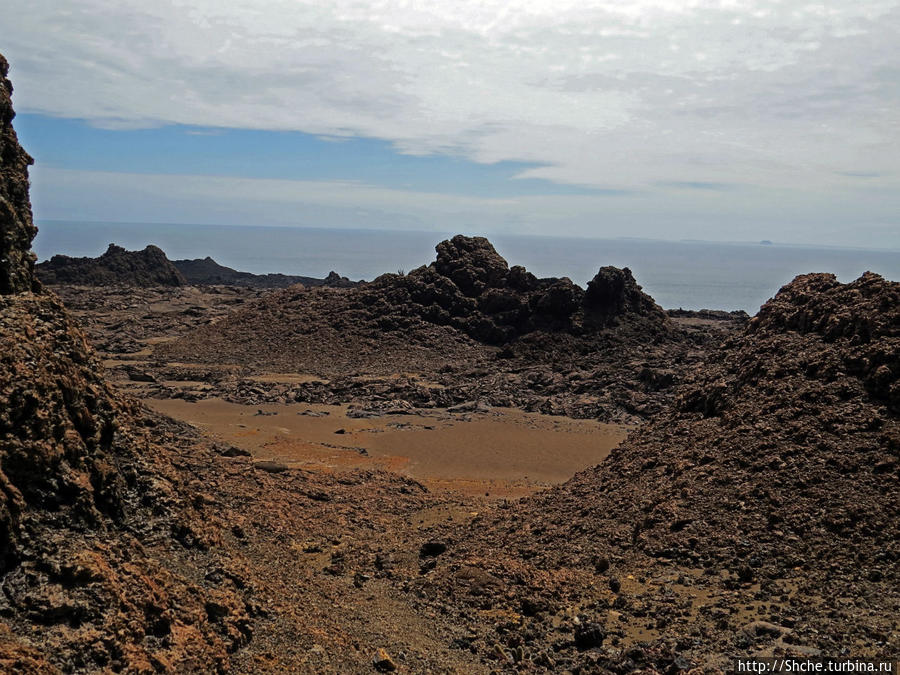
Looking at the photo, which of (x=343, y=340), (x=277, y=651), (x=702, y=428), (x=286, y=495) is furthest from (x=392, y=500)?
(x=343, y=340)

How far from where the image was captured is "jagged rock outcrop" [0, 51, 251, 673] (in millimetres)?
5551

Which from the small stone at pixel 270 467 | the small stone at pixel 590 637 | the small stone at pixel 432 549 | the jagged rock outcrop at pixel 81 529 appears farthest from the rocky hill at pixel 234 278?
the small stone at pixel 590 637

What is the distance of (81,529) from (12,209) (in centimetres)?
422

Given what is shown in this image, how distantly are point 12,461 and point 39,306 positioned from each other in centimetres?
235

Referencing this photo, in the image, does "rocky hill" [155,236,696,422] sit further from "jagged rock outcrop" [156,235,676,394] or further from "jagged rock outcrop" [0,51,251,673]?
"jagged rock outcrop" [0,51,251,673]

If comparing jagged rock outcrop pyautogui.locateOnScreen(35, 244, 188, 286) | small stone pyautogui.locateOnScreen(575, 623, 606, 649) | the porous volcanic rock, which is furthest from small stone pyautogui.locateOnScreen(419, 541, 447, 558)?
jagged rock outcrop pyautogui.locateOnScreen(35, 244, 188, 286)

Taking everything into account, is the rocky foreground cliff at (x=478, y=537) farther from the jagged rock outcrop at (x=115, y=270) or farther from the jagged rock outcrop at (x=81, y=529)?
the jagged rock outcrop at (x=115, y=270)

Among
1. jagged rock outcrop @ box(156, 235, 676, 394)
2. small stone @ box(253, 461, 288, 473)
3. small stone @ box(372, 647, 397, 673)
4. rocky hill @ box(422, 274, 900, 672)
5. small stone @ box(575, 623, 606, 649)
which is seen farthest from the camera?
jagged rock outcrop @ box(156, 235, 676, 394)

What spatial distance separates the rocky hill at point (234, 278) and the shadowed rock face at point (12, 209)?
62499 millimetres

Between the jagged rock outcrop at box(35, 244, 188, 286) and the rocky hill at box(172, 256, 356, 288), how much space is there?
6.02 meters

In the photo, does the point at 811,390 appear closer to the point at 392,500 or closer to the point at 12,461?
the point at 392,500

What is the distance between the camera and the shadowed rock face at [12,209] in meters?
8.32

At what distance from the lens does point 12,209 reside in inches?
339

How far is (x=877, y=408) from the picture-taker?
35.5 ft
